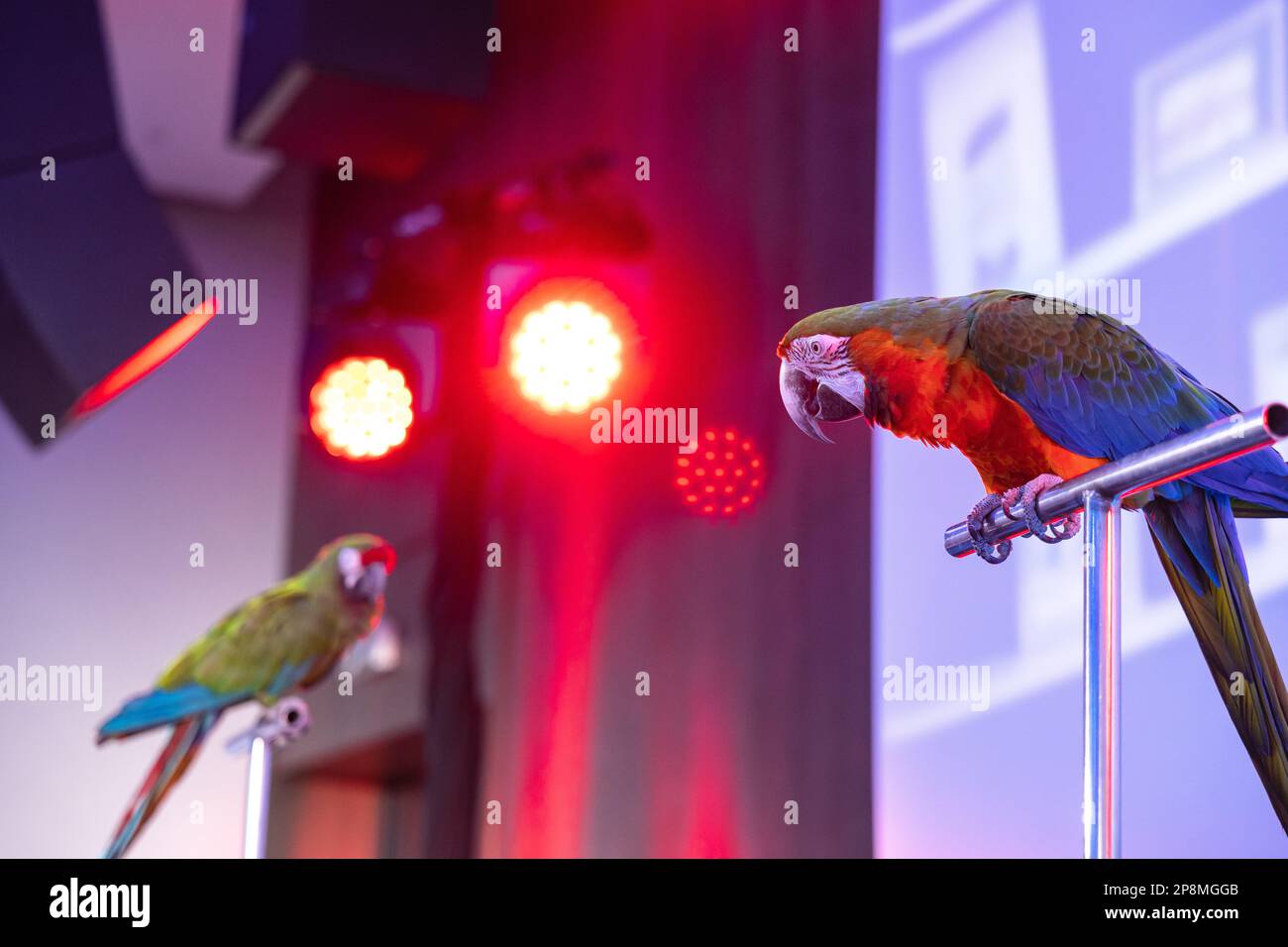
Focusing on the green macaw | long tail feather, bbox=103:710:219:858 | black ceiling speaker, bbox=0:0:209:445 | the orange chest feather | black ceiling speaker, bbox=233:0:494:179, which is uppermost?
black ceiling speaker, bbox=233:0:494:179

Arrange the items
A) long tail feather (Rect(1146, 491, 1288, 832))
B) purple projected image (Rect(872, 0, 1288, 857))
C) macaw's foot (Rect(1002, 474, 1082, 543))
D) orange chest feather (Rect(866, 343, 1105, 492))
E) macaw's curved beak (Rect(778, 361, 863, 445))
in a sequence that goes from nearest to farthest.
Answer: macaw's foot (Rect(1002, 474, 1082, 543))
long tail feather (Rect(1146, 491, 1288, 832))
orange chest feather (Rect(866, 343, 1105, 492))
macaw's curved beak (Rect(778, 361, 863, 445))
purple projected image (Rect(872, 0, 1288, 857))

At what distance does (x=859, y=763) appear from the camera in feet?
7.57

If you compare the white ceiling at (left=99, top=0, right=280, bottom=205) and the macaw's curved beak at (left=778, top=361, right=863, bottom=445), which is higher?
the white ceiling at (left=99, top=0, right=280, bottom=205)

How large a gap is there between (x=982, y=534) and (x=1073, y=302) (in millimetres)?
792

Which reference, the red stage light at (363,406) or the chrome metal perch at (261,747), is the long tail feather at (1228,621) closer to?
the chrome metal perch at (261,747)

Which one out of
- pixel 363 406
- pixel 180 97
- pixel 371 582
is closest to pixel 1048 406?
pixel 371 582

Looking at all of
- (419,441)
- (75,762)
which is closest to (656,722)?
(419,441)

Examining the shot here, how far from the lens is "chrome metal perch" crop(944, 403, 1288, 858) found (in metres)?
0.99

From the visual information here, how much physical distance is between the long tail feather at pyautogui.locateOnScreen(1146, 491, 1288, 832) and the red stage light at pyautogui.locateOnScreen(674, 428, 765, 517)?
0.96 m

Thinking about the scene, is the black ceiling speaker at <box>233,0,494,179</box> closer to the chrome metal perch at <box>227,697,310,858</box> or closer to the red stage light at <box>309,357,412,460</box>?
the red stage light at <box>309,357,412,460</box>

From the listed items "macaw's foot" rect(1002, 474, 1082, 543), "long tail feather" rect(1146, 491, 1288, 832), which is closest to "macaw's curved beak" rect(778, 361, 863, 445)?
"macaw's foot" rect(1002, 474, 1082, 543)

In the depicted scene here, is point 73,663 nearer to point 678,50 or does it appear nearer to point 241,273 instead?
point 241,273

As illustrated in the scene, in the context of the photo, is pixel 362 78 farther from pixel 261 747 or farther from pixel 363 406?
pixel 261 747

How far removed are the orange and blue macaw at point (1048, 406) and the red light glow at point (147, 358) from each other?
1395mm
